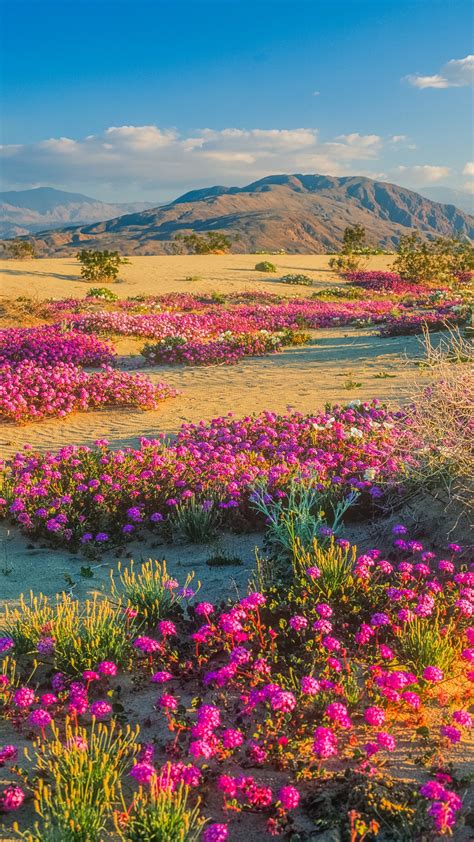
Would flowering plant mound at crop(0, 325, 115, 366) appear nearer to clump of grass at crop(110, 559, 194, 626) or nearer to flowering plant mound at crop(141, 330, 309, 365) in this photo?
flowering plant mound at crop(141, 330, 309, 365)

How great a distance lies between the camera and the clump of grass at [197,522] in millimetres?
6711

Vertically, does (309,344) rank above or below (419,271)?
below

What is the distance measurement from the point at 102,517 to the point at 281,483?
82.3 inches

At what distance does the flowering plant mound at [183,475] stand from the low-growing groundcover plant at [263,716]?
1.77m

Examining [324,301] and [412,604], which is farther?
[324,301]

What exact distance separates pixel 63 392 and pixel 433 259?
30.8 m

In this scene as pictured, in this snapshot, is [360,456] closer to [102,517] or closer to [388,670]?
[102,517]

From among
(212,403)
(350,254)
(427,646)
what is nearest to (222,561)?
(427,646)

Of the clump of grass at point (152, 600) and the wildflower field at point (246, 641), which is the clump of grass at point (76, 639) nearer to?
the wildflower field at point (246, 641)

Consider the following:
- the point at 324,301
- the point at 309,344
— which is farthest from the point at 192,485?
the point at 324,301

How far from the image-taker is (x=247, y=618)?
4668 millimetres

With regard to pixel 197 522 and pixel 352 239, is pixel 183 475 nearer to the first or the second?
pixel 197 522

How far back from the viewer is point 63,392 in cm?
1224

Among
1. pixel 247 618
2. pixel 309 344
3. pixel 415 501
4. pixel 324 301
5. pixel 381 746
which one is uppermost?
pixel 324 301
